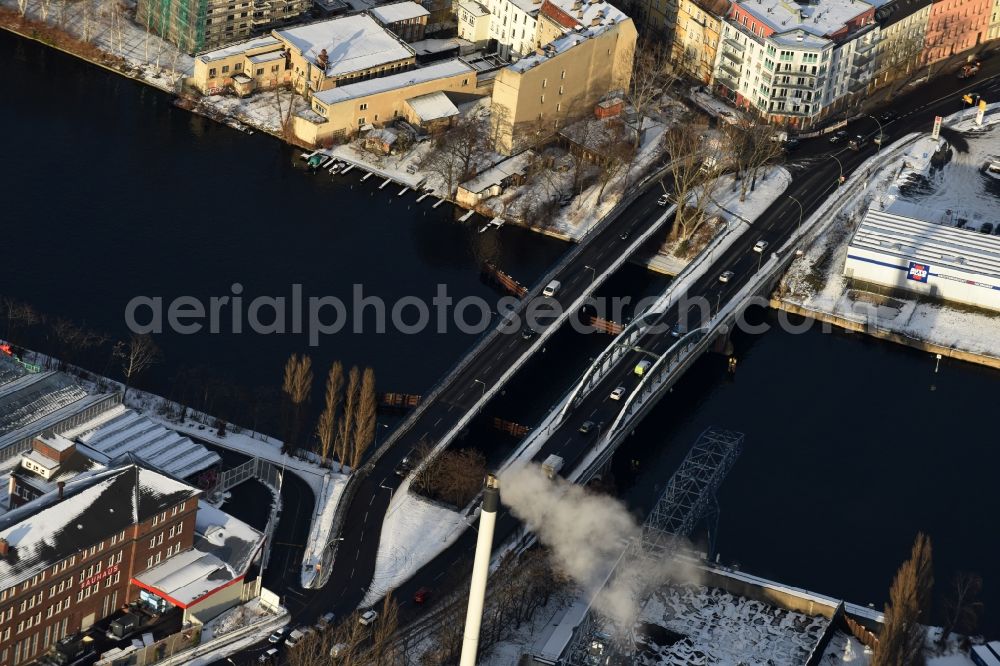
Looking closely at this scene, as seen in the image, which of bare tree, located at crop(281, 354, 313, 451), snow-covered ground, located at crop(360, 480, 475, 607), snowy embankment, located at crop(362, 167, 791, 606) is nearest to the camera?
snow-covered ground, located at crop(360, 480, 475, 607)

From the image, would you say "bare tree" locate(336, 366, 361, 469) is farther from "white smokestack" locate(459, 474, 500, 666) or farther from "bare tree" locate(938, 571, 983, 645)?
"bare tree" locate(938, 571, 983, 645)

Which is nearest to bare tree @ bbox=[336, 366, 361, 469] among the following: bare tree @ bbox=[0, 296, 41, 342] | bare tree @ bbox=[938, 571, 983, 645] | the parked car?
the parked car

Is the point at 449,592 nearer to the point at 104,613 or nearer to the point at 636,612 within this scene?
the point at 636,612

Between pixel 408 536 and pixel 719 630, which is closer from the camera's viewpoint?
pixel 719 630

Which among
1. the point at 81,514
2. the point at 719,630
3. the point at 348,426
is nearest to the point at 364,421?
A: the point at 348,426

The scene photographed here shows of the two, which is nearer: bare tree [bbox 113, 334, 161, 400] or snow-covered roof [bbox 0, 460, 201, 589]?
snow-covered roof [bbox 0, 460, 201, 589]

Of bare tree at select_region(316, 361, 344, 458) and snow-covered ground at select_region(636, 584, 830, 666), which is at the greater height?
bare tree at select_region(316, 361, 344, 458)

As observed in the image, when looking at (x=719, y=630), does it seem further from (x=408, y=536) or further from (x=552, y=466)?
(x=408, y=536)

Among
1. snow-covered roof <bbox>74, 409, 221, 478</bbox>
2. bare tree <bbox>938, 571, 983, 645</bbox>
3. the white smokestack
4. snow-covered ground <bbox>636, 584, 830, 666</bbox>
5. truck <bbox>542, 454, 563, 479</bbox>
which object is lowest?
snow-covered ground <bbox>636, 584, 830, 666</bbox>
